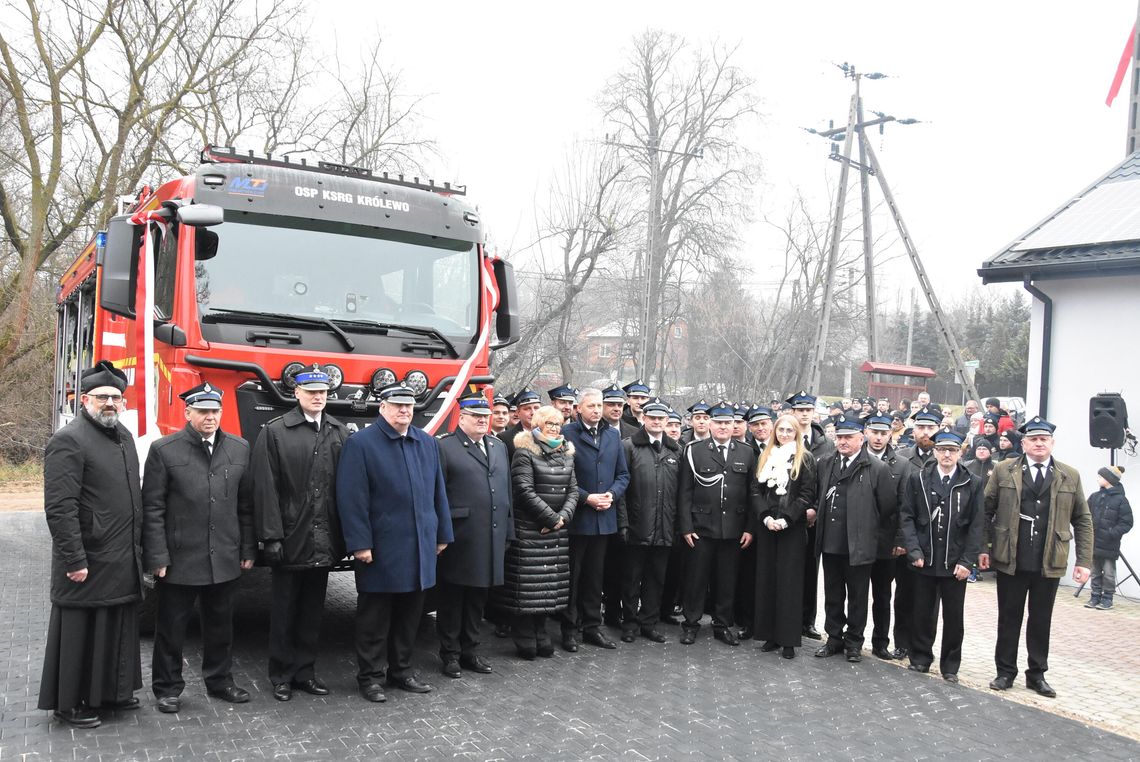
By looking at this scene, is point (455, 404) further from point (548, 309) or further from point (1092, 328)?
point (548, 309)

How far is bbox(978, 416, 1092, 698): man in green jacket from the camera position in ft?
23.5

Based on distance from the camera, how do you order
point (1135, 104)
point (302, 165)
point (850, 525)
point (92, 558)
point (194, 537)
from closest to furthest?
1. point (92, 558)
2. point (194, 537)
3. point (302, 165)
4. point (850, 525)
5. point (1135, 104)

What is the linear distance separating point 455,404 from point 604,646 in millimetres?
2343

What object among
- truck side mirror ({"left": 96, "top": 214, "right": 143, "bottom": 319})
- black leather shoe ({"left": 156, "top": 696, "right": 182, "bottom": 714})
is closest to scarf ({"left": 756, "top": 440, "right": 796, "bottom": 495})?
black leather shoe ({"left": 156, "top": 696, "right": 182, "bottom": 714})

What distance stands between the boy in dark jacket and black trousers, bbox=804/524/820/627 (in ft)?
15.5

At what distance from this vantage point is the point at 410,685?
641cm

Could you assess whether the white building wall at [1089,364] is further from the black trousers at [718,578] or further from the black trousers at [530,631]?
the black trousers at [530,631]

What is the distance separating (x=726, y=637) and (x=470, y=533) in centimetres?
265

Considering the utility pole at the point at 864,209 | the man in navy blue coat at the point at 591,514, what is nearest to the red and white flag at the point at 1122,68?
the utility pole at the point at 864,209

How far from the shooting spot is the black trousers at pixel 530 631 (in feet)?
24.2

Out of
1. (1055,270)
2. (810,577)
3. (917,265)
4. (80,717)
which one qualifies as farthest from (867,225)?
(80,717)

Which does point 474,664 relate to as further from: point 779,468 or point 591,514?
point 779,468

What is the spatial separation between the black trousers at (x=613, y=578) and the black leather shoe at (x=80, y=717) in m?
4.19

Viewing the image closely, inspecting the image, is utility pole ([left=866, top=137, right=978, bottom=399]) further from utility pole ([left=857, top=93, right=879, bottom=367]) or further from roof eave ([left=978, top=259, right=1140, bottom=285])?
roof eave ([left=978, top=259, right=1140, bottom=285])
